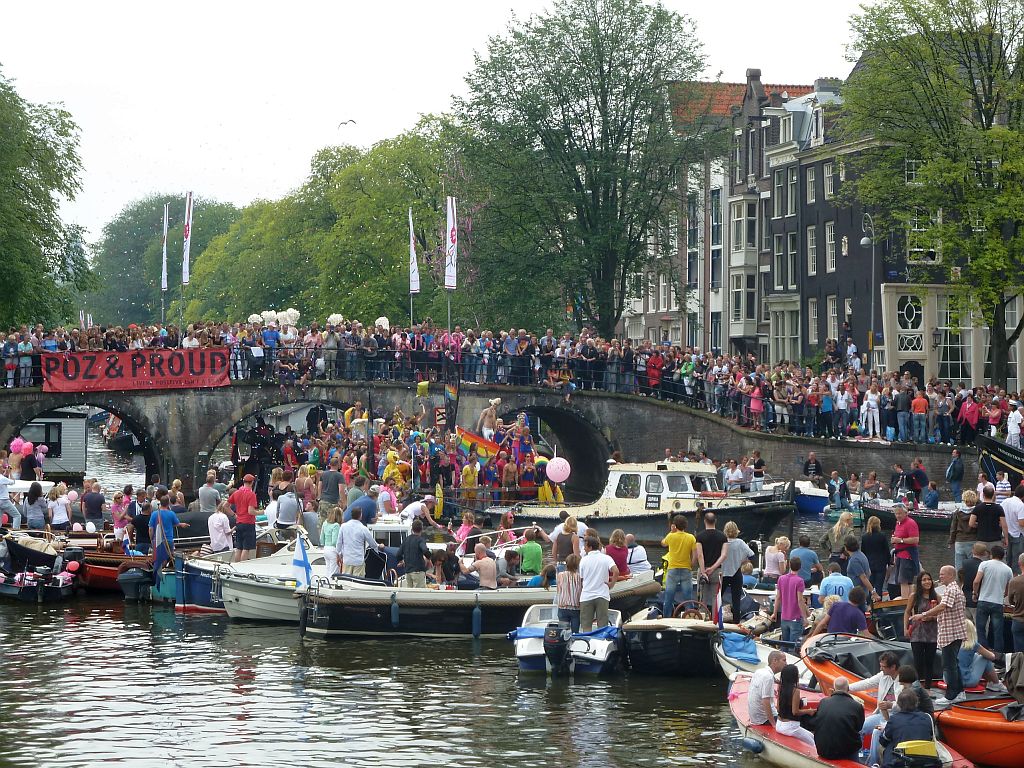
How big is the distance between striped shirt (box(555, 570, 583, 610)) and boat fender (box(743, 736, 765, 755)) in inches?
180

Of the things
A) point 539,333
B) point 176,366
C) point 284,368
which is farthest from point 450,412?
point 539,333

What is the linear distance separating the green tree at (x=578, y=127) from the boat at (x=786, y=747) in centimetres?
3614

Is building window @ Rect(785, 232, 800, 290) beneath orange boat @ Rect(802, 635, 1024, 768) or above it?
above

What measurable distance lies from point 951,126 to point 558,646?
30183 millimetres

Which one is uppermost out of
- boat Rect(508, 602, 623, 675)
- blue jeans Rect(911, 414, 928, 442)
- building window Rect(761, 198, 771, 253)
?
building window Rect(761, 198, 771, 253)

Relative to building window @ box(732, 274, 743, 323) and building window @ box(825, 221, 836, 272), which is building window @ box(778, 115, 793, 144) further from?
building window @ box(732, 274, 743, 323)

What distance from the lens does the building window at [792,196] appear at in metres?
59.1

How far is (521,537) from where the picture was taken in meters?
26.3

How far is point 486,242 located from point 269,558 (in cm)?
2808

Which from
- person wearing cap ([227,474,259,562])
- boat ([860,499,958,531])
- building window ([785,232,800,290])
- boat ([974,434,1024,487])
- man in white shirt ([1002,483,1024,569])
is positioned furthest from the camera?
building window ([785,232,800,290])

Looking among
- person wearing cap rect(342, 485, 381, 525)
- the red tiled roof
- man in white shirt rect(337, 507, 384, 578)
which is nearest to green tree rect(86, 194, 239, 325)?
the red tiled roof

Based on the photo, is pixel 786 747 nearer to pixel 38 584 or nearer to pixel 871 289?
pixel 38 584

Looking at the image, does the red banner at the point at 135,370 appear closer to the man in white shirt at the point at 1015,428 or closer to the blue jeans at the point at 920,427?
the blue jeans at the point at 920,427

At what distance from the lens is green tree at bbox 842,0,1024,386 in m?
45.0
